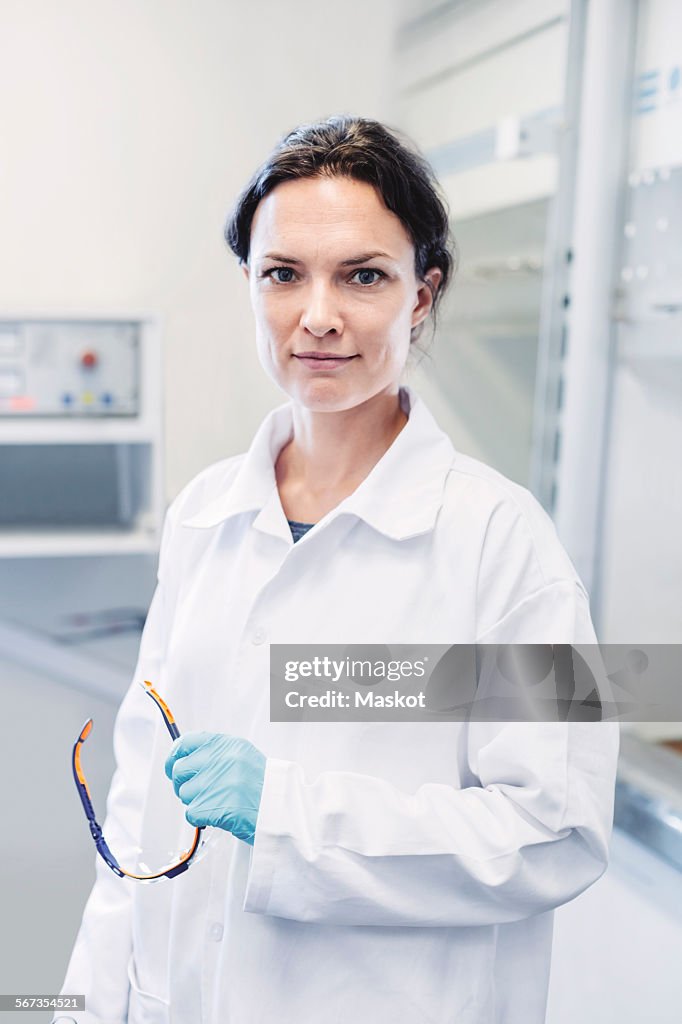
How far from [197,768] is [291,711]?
4.6 inches

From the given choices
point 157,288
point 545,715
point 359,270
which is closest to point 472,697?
point 545,715

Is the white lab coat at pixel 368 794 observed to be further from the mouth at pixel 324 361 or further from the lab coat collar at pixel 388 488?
the mouth at pixel 324 361

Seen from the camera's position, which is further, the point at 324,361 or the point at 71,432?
the point at 71,432

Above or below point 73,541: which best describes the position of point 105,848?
below

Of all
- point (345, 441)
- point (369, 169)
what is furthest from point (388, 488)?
point (369, 169)

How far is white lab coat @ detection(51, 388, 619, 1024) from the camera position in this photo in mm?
763

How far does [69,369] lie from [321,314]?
2.97 ft

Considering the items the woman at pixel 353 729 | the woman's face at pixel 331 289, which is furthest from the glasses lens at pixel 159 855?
the woman's face at pixel 331 289

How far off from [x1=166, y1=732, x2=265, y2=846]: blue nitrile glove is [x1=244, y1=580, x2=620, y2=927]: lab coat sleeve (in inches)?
0.8

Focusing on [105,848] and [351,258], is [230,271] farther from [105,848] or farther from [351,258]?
[105,848]

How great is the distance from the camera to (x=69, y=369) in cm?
162

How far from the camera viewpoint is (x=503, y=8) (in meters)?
1.68

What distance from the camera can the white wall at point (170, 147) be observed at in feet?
5.52

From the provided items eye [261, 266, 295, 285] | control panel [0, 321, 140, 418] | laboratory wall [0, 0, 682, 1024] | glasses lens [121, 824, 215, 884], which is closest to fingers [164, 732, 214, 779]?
glasses lens [121, 824, 215, 884]
